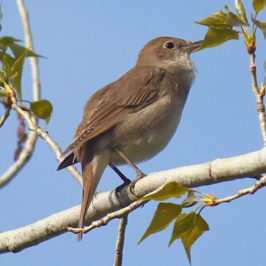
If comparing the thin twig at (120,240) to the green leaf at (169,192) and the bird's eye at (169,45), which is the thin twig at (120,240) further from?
the bird's eye at (169,45)

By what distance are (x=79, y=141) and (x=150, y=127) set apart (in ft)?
2.71

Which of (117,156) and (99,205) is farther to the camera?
(117,156)

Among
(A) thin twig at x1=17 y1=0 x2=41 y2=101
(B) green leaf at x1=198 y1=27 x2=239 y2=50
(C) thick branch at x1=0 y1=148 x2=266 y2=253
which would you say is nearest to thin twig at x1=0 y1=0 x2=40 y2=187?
(A) thin twig at x1=17 y1=0 x2=41 y2=101

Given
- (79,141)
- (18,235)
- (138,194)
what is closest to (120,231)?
(138,194)

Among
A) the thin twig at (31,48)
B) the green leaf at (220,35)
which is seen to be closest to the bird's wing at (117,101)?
the thin twig at (31,48)

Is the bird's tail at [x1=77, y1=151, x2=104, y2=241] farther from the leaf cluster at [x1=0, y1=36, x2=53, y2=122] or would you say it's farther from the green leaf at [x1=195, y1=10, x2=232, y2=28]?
the green leaf at [x1=195, y1=10, x2=232, y2=28]

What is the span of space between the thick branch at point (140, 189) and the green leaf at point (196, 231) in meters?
0.36

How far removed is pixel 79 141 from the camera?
17.7ft

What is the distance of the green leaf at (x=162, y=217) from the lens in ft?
8.63

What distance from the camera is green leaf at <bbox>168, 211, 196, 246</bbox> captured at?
105 inches

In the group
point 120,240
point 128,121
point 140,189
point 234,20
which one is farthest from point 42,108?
point 128,121

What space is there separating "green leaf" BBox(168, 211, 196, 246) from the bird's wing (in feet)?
9.07

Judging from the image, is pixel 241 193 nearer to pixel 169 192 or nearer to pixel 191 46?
pixel 169 192

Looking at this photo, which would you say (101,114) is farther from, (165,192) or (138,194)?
(165,192)
